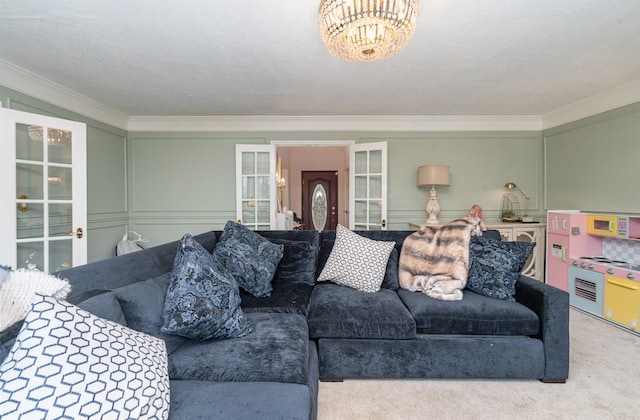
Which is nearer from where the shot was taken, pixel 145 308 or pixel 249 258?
pixel 145 308

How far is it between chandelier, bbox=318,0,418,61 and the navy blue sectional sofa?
1.55 metres

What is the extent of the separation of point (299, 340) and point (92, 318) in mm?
898

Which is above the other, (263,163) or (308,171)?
(308,171)

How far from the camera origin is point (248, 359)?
1.32m

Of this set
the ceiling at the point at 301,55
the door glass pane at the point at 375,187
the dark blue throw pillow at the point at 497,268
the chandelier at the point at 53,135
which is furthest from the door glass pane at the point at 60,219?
the dark blue throw pillow at the point at 497,268

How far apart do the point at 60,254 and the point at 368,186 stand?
3.55 metres

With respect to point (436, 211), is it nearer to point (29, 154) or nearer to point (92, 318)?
point (92, 318)

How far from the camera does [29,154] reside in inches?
103

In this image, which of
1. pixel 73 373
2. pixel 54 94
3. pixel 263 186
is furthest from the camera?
pixel 263 186

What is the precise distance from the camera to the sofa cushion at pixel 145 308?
1311 millimetres

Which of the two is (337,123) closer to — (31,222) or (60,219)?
(60,219)

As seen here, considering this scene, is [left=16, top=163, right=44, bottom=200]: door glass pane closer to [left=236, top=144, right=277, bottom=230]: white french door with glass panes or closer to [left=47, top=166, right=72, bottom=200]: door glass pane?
[left=47, top=166, right=72, bottom=200]: door glass pane

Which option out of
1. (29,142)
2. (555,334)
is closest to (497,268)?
(555,334)

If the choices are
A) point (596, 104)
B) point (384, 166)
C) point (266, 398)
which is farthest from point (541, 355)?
point (596, 104)
